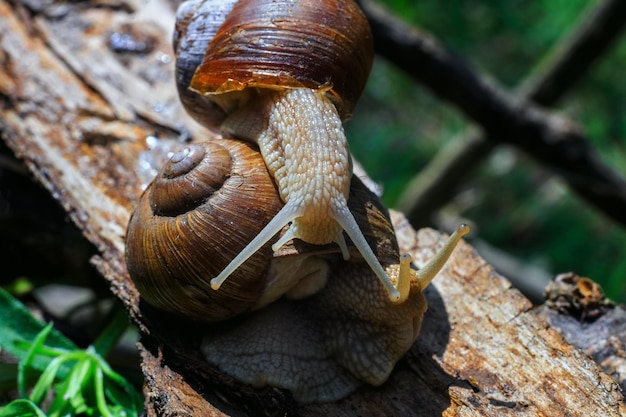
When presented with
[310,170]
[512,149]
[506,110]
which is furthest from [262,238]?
[512,149]

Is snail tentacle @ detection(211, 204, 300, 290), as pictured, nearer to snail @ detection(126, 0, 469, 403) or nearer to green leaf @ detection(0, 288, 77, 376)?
snail @ detection(126, 0, 469, 403)

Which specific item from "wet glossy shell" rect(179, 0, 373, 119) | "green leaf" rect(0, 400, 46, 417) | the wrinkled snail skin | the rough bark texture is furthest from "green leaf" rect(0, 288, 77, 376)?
"wet glossy shell" rect(179, 0, 373, 119)

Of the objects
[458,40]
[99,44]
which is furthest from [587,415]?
[458,40]

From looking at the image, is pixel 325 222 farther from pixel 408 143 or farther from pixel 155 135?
pixel 408 143

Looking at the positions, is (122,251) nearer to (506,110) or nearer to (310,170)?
(310,170)

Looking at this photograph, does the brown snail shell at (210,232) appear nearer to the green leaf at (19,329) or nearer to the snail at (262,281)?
the snail at (262,281)

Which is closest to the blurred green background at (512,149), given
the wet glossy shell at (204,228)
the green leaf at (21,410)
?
the wet glossy shell at (204,228)
